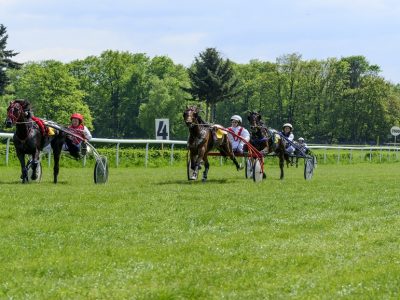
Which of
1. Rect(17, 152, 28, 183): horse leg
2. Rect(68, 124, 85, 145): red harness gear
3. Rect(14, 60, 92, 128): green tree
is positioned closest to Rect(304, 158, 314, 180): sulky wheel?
Rect(68, 124, 85, 145): red harness gear

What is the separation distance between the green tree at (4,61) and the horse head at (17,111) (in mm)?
40655

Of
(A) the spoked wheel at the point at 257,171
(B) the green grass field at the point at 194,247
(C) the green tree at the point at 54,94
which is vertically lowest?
(B) the green grass field at the point at 194,247

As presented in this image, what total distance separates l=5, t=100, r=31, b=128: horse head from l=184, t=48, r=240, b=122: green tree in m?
52.7

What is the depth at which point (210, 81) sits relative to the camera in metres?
66.2

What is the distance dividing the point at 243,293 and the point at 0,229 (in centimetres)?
358

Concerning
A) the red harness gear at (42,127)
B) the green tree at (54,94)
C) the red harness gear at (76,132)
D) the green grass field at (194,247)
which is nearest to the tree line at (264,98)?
the green tree at (54,94)

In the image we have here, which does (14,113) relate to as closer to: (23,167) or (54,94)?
(23,167)

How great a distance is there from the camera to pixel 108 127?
8638 centimetres

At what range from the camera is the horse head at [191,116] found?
15016mm

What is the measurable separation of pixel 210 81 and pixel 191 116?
51.5 meters

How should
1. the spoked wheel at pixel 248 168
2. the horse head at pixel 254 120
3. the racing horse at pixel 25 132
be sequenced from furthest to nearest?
the spoked wheel at pixel 248 168 → the horse head at pixel 254 120 → the racing horse at pixel 25 132

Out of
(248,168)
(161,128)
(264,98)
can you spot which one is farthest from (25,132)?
(264,98)

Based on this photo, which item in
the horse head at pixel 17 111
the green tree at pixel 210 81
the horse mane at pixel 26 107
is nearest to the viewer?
the horse head at pixel 17 111

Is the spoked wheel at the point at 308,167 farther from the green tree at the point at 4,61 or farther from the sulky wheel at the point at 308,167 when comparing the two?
the green tree at the point at 4,61
